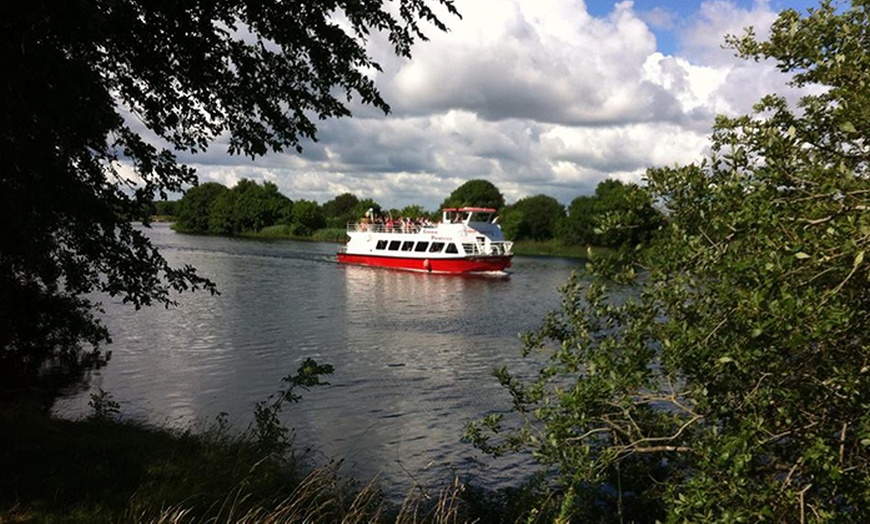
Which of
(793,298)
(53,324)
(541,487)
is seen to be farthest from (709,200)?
(53,324)

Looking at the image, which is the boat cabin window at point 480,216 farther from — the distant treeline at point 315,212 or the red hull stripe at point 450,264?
the distant treeline at point 315,212

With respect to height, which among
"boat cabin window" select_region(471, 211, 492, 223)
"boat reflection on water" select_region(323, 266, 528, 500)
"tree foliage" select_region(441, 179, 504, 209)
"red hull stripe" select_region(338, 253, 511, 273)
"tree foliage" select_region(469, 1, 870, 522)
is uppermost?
"tree foliage" select_region(441, 179, 504, 209)

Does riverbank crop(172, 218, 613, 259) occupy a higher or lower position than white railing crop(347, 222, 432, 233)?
lower

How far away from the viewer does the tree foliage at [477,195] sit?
13888 cm

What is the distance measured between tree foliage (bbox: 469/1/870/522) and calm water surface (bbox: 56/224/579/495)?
3302 mm

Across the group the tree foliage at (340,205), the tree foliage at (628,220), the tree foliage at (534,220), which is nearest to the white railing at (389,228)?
the tree foliage at (534,220)

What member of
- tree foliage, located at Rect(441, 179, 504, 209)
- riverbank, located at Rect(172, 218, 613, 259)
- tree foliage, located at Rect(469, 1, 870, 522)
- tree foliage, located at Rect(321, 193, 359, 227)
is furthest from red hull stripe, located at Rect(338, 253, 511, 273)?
tree foliage, located at Rect(321, 193, 359, 227)

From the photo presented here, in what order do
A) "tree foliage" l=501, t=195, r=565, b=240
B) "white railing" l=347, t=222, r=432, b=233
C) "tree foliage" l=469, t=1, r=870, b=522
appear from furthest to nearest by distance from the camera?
"tree foliage" l=501, t=195, r=565, b=240
"white railing" l=347, t=222, r=432, b=233
"tree foliage" l=469, t=1, r=870, b=522

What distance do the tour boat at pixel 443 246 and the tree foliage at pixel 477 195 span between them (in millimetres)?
75070

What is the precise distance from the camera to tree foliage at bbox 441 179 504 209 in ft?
456

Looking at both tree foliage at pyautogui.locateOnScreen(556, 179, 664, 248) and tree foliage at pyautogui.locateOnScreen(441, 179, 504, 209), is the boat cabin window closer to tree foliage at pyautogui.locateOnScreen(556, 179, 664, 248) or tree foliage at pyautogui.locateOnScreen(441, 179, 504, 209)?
tree foliage at pyautogui.locateOnScreen(556, 179, 664, 248)

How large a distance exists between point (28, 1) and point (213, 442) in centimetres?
637

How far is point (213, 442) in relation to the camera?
10.2m

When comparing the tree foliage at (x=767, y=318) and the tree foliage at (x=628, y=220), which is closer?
the tree foliage at (x=767, y=318)
